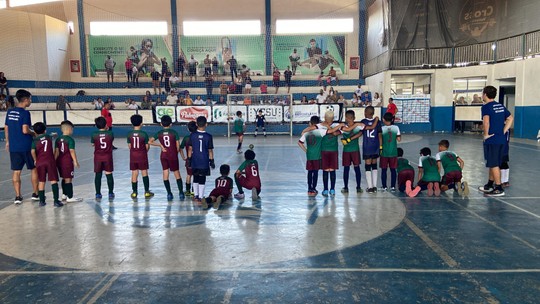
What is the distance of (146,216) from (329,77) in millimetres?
27179

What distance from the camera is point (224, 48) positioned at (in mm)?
34438

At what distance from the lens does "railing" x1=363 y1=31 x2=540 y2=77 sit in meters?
23.6

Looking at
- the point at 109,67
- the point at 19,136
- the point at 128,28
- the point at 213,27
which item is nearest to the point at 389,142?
the point at 19,136

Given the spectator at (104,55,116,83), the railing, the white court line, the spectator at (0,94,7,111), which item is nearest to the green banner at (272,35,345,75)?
the railing

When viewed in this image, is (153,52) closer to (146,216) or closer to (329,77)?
(329,77)

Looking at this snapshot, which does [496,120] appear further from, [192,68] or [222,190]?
[192,68]

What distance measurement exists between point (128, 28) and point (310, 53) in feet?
52.9

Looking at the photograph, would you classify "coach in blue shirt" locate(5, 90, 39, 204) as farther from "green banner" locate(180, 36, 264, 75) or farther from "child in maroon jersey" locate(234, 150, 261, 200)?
"green banner" locate(180, 36, 264, 75)

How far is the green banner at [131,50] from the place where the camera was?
34.1 m

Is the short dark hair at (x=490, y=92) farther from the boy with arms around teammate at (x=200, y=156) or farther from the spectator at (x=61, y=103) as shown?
the spectator at (x=61, y=103)

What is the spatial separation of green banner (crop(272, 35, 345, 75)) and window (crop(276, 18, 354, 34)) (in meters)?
0.65

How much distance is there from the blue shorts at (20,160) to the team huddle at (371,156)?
583 centimetres

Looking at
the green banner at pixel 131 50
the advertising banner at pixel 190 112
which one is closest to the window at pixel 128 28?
the green banner at pixel 131 50

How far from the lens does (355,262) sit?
4.91 m
